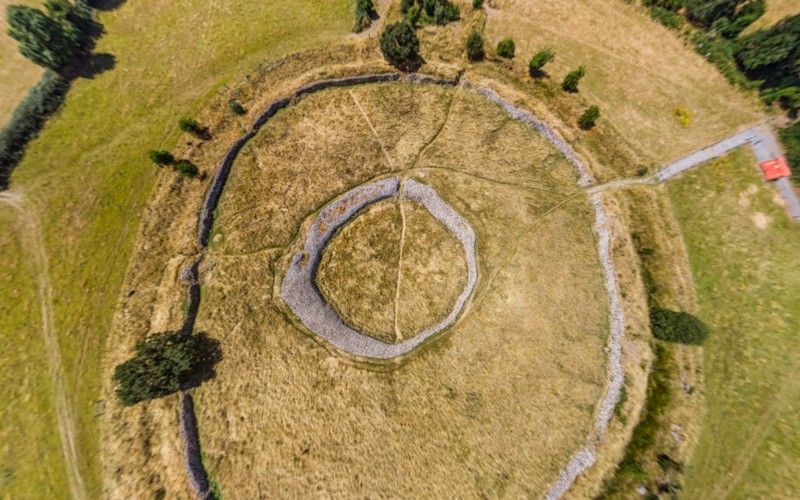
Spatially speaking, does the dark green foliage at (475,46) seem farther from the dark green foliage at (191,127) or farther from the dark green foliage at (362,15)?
the dark green foliage at (191,127)

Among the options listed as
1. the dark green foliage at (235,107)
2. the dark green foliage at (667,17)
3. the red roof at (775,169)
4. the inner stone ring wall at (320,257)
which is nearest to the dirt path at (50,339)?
the inner stone ring wall at (320,257)

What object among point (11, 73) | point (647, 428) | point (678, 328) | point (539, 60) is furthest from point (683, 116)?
point (11, 73)

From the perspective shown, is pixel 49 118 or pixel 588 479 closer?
pixel 588 479

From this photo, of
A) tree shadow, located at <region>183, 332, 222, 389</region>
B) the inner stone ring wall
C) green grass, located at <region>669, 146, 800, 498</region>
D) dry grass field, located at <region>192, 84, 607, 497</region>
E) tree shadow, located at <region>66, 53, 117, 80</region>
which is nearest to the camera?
green grass, located at <region>669, 146, 800, 498</region>

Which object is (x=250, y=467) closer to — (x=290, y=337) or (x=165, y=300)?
(x=290, y=337)

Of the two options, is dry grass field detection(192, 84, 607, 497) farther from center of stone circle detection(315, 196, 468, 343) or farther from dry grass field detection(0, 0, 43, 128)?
dry grass field detection(0, 0, 43, 128)

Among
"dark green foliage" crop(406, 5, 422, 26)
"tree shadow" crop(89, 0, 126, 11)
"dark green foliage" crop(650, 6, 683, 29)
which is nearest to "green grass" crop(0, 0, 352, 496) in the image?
"tree shadow" crop(89, 0, 126, 11)

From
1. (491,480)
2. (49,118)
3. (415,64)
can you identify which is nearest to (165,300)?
(49,118)

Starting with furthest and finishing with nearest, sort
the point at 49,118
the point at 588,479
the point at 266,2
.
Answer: the point at 266,2, the point at 49,118, the point at 588,479
